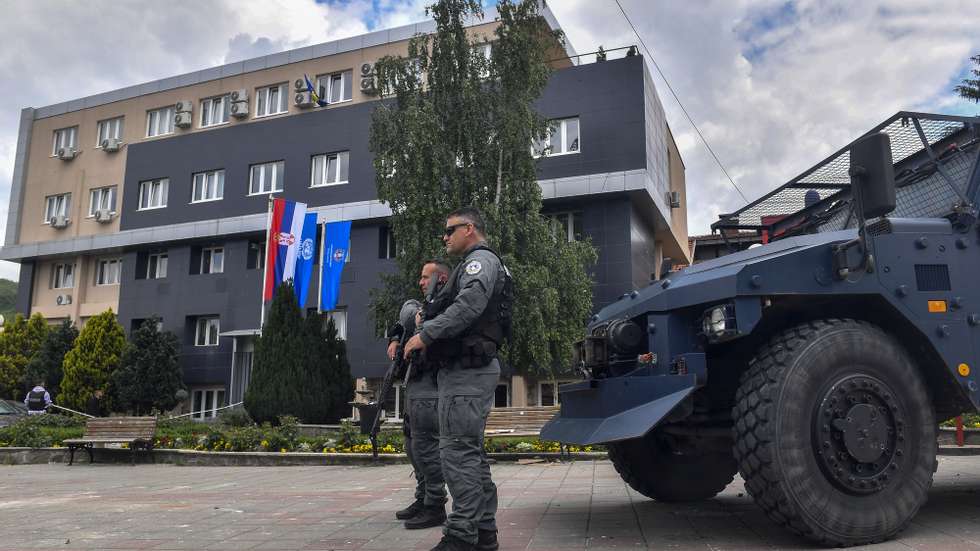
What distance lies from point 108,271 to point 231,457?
22081 mm

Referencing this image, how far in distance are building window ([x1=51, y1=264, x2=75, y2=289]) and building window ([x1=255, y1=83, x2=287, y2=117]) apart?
1125cm

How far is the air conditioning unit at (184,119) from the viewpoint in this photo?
101 feet

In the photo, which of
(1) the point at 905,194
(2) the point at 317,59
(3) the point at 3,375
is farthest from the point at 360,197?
Answer: (1) the point at 905,194

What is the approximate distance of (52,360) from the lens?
27.0 m

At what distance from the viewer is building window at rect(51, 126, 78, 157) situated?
3369 cm

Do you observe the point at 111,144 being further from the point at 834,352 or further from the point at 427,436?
the point at 834,352

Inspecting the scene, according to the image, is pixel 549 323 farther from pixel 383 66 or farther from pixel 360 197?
pixel 360 197

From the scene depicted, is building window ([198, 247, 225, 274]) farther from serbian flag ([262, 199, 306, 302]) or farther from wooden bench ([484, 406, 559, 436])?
wooden bench ([484, 406, 559, 436])

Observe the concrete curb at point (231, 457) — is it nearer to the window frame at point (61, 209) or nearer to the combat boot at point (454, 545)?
the combat boot at point (454, 545)

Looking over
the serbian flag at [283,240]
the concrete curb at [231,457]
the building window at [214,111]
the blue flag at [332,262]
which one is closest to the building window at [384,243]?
the blue flag at [332,262]

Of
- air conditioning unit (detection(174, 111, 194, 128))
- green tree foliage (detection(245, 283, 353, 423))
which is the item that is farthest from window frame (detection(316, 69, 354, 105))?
green tree foliage (detection(245, 283, 353, 423))

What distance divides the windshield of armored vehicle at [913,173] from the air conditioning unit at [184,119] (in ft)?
98.4

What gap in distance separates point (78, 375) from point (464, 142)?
56.9 ft

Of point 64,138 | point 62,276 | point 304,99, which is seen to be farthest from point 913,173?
point 64,138
